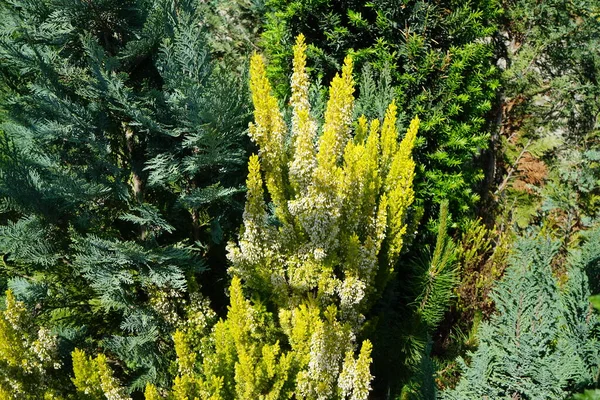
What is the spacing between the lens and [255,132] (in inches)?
117

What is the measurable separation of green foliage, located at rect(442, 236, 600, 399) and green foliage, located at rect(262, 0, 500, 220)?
1.82m

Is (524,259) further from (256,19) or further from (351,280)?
(256,19)

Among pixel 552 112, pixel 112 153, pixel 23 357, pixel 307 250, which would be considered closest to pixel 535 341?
pixel 307 250

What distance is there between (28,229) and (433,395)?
261 centimetres

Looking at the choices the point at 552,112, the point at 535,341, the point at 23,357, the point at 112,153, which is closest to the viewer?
the point at 535,341

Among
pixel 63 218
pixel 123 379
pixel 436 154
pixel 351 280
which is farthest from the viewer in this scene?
pixel 436 154

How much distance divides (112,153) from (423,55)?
2.52m

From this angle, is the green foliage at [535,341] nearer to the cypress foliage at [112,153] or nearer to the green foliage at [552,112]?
the cypress foliage at [112,153]

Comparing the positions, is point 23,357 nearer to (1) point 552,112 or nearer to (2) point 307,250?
(2) point 307,250

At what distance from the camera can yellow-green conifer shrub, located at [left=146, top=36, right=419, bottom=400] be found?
9.09 feet

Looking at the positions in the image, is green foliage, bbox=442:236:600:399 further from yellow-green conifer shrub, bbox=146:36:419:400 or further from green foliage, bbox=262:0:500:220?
green foliage, bbox=262:0:500:220

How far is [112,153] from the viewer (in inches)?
142

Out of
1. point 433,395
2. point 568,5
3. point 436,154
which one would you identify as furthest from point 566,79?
point 433,395

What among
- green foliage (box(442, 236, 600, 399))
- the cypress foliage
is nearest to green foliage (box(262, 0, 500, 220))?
the cypress foliage
